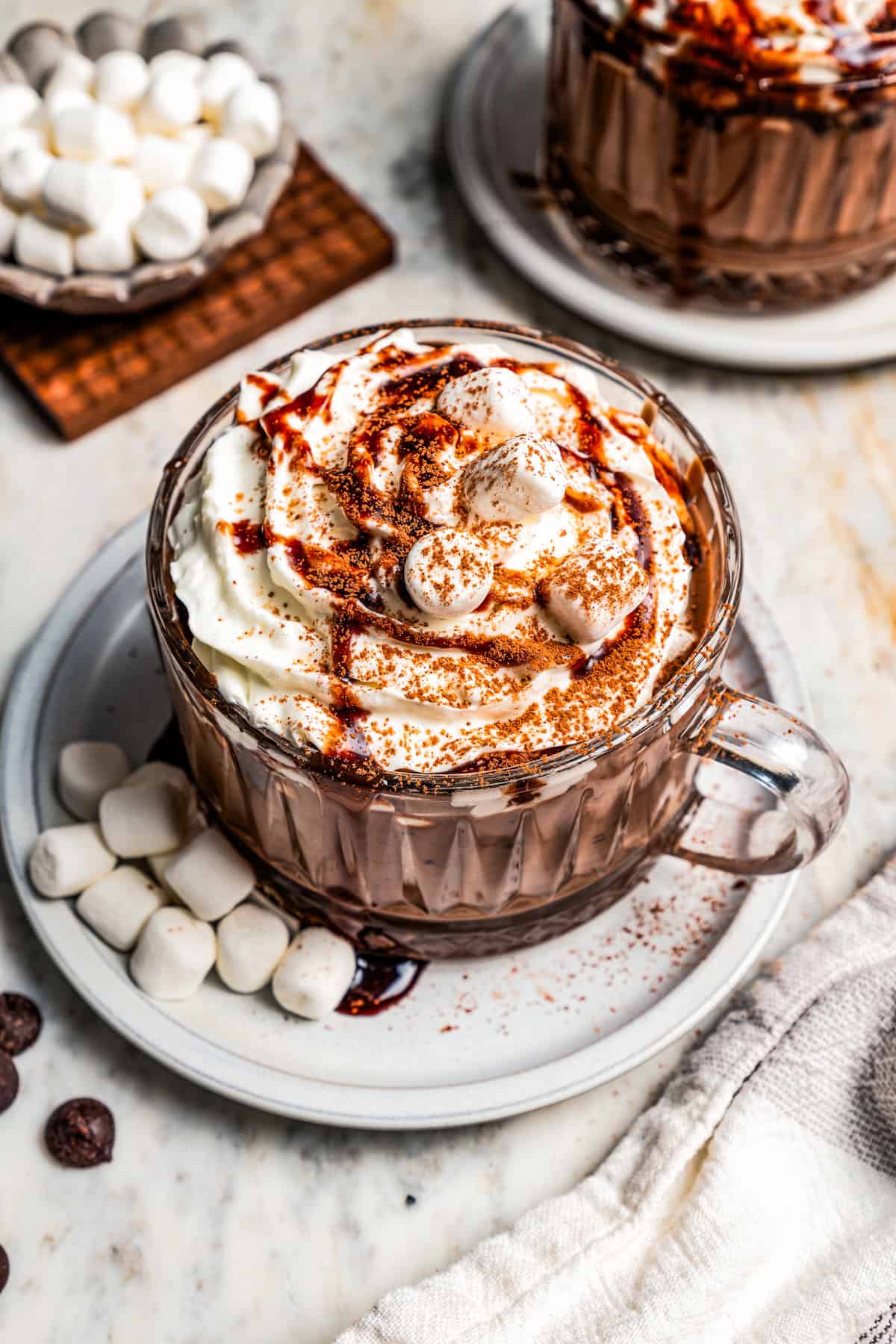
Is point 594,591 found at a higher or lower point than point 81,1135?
higher

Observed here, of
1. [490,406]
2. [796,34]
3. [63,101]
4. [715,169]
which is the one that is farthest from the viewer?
[63,101]

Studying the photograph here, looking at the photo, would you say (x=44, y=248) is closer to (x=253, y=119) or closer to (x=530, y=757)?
(x=253, y=119)

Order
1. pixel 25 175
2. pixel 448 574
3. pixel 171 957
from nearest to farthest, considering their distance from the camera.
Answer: pixel 448 574 < pixel 171 957 < pixel 25 175

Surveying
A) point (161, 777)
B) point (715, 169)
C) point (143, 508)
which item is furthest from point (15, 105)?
point (161, 777)

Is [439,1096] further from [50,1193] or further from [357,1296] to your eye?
[50,1193]

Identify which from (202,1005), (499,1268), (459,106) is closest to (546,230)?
(459,106)

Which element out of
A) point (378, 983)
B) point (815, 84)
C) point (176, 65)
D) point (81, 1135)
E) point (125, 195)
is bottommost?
point (81, 1135)

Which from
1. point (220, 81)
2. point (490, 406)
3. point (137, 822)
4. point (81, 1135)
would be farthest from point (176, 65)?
point (81, 1135)

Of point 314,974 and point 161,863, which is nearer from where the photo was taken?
point 314,974

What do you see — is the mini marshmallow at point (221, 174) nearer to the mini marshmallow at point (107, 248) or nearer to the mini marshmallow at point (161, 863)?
the mini marshmallow at point (107, 248)
